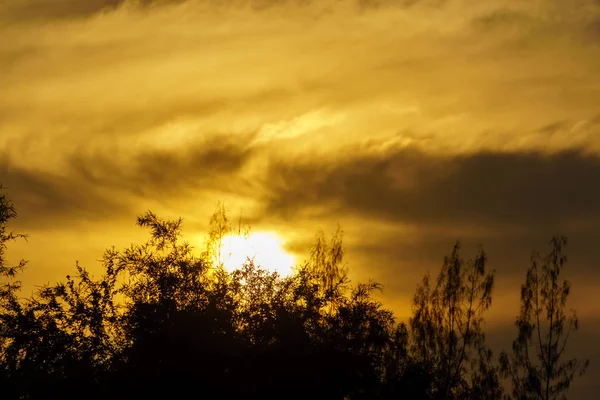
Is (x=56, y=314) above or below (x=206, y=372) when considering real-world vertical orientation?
above

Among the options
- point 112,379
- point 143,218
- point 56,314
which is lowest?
point 112,379

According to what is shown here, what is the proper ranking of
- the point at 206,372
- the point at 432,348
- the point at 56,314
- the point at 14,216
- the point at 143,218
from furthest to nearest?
the point at 432,348 → the point at 14,216 → the point at 143,218 → the point at 56,314 → the point at 206,372

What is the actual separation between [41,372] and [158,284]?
297 inches

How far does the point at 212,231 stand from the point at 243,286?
1333 cm

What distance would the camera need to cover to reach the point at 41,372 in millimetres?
46812

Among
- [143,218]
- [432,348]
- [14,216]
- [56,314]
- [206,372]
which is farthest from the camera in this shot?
[432,348]

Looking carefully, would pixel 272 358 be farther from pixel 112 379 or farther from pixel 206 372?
pixel 112 379

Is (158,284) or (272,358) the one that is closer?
(272,358)

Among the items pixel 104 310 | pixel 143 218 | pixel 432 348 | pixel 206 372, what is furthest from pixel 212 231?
pixel 432 348

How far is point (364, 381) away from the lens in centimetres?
4734

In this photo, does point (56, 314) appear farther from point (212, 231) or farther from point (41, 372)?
point (212, 231)

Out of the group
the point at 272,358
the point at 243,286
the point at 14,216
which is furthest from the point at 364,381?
the point at 14,216

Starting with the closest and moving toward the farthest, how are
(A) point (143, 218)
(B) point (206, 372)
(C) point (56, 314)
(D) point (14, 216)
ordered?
(B) point (206, 372), (C) point (56, 314), (A) point (143, 218), (D) point (14, 216)

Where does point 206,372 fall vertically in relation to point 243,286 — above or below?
below
